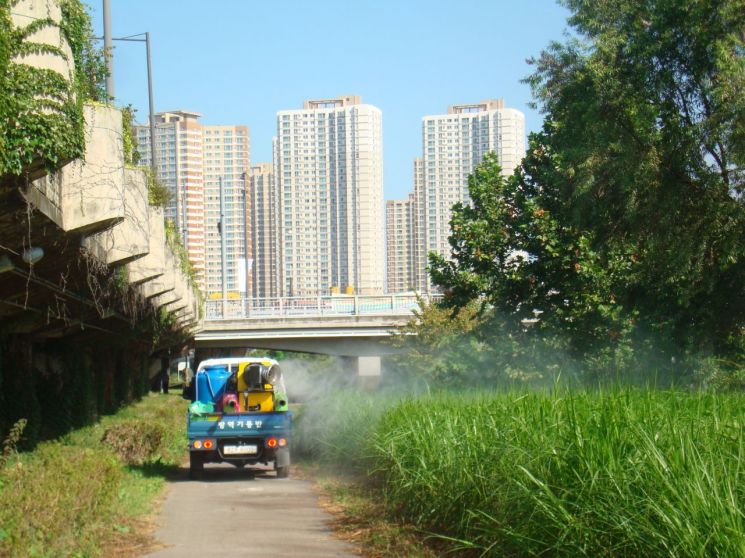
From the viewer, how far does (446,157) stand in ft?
331

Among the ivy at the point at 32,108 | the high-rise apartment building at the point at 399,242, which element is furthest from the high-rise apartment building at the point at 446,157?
the ivy at the point at 32,108

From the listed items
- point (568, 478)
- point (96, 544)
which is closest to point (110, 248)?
point (96, 544)

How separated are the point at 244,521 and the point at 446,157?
90.2 m

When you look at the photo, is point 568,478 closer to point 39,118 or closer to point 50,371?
point 39,118

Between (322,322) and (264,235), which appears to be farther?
(264,235)

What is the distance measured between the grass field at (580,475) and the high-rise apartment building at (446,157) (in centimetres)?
8278

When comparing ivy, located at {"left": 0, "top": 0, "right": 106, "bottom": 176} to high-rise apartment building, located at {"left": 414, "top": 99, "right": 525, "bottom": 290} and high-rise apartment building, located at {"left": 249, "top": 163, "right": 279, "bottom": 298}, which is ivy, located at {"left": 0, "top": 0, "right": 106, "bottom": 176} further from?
high-rise apartment building, located at {"left": 249, "top": 163, "right": 279, "bottom": 298}

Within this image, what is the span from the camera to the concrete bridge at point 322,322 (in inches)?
2073

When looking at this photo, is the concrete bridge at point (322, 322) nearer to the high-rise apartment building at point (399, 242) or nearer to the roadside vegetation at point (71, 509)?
the roadside vegetation at point (71, 509)

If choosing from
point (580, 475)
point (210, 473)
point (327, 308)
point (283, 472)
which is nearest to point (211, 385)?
point (210, 473)

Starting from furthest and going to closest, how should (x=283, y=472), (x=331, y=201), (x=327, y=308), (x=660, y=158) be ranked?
(x=331, y=201)
(x=327, y=308)
(x=283, y=472)
(x=660, y=158)

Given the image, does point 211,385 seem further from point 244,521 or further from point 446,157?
point 446,157

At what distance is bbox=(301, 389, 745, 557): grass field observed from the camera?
5898mm

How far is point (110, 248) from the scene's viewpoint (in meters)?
17.9
